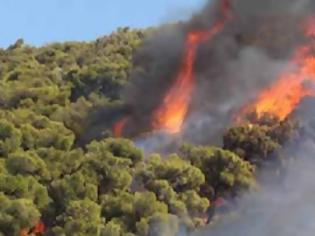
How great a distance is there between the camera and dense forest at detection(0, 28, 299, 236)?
3406 centimetres

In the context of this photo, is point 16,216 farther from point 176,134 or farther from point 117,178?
point 176,134

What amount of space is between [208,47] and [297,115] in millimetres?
8637

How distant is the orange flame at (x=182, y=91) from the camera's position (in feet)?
165

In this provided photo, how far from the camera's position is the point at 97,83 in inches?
2398

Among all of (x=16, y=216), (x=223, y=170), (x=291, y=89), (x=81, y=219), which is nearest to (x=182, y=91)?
(x=291, y=89)

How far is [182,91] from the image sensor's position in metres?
51.7

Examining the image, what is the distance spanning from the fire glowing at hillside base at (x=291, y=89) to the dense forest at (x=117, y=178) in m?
1.90

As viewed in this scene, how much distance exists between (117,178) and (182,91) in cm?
1521

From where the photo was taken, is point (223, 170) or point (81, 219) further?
point (223, 170)

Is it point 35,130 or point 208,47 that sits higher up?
point 208,47

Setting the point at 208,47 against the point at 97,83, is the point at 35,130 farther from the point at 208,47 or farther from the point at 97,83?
the point at 97,83

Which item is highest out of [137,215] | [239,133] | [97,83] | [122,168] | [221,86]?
[97,83]

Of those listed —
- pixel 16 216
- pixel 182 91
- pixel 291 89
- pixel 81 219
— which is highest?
pixel 182 91

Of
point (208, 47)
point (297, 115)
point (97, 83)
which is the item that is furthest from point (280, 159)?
point (97, 83)
